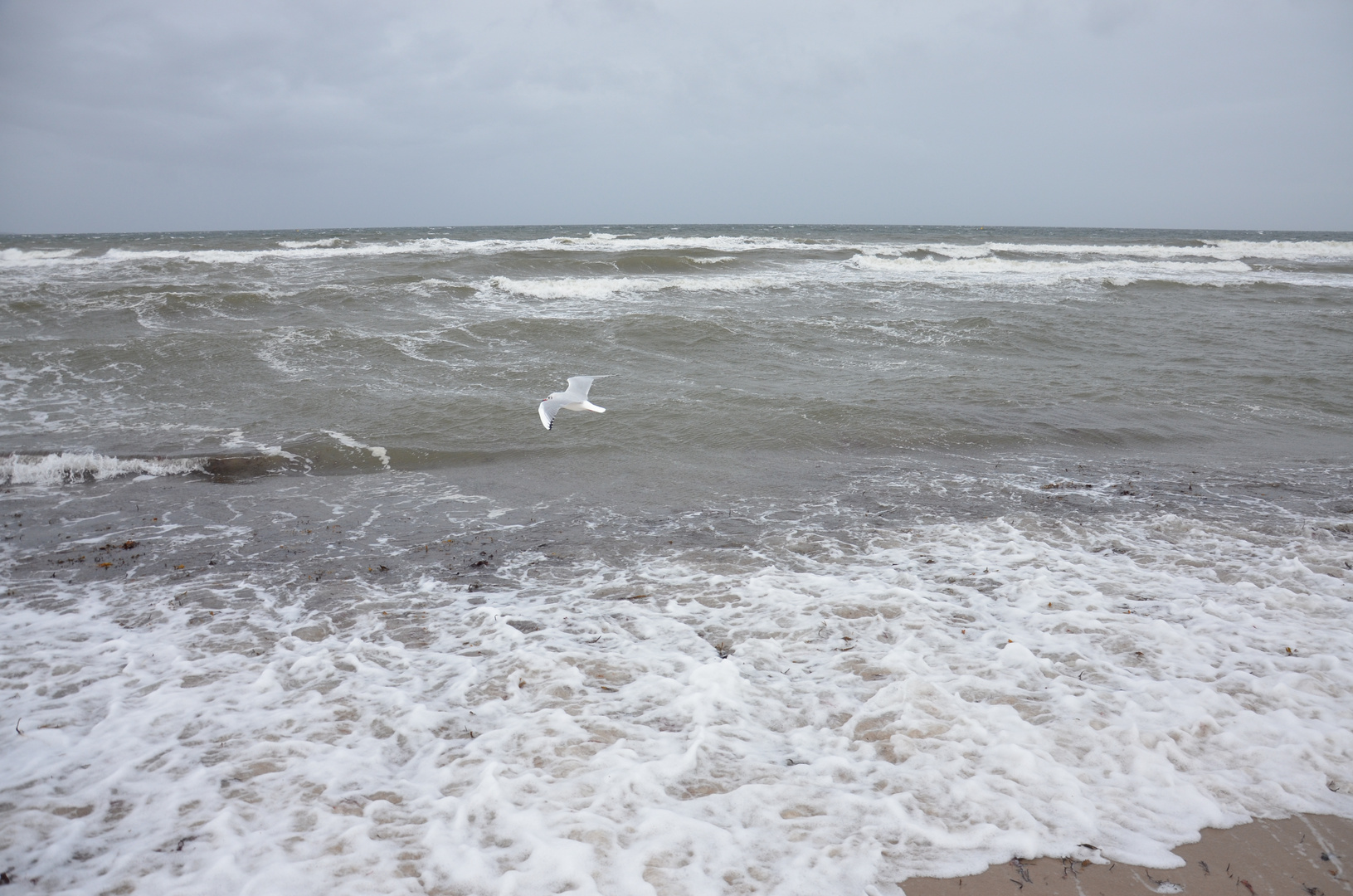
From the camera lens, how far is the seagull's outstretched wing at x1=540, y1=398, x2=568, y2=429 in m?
6.76

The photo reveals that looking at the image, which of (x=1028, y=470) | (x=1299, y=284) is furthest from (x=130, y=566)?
(x=1299, y=284)

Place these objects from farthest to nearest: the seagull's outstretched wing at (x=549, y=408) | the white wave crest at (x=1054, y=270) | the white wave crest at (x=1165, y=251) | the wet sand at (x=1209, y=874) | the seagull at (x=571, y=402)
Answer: the white wave crest at (x=1165, y=251)
the white wave crest at (x=1054, y=270)
the seagull at (x=571, y=402)
the seagull's outstretched wing at (x=549, y=408)
the wet sand at (x=1209, y=874)

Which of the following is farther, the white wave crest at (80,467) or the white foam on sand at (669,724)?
the white wave crest at (80,467)

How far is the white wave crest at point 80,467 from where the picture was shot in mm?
7090

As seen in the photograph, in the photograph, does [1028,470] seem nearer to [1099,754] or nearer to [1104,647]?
[1104,647]

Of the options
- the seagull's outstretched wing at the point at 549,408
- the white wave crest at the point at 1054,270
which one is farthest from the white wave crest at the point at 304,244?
the seagull's outstretched wing at the point at 549,408

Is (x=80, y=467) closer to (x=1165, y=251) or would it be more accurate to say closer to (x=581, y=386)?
(x=581, y=386)

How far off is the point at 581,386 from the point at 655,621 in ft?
13.1

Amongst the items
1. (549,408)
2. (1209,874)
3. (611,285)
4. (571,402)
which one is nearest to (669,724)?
(1209,874)

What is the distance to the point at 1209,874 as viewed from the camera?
2.68m

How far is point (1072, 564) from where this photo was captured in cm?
520

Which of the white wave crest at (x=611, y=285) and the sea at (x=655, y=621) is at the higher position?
the white wave crest at (x=611, y=285)

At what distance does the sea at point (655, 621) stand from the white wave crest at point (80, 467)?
61 mm

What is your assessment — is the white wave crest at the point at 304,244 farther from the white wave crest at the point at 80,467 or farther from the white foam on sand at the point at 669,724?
the white foam on sand at the point at 669,724
